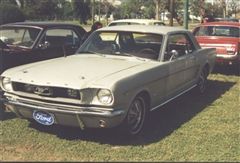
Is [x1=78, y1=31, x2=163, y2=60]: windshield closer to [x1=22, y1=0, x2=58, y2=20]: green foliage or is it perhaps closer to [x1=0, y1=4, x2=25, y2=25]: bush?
[x1=0, y1=4, x2=25, y2=25]: bush

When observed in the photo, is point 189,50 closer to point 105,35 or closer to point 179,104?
point 179,104

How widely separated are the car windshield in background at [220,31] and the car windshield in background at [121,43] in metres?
5.63

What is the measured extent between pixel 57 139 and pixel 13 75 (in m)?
1.06

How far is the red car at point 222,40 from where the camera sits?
1119cm

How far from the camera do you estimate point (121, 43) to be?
6.89 metres

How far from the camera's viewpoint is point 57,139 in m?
5.66

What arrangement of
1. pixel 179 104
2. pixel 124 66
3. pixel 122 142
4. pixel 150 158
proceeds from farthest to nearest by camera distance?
Result: pixel 179 104 → pixel 124 66 → pixel 122 142 → pixel 150 158

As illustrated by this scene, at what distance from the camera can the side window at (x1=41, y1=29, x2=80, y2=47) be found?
29.4ft

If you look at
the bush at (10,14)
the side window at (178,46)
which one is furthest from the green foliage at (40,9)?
the side window at (178,46)

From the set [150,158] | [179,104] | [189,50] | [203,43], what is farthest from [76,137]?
[203,43]

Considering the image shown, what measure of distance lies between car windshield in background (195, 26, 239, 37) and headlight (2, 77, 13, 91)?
7.57 metres

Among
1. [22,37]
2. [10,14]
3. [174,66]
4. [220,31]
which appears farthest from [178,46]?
[10,14]

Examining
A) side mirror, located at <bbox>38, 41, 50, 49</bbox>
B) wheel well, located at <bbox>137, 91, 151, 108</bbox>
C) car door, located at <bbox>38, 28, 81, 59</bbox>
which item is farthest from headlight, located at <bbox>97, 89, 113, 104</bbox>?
side mirror, located at <bbox>38, 41, 50, 49</bbox>

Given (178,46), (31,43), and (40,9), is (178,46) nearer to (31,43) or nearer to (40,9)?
(31,43)
